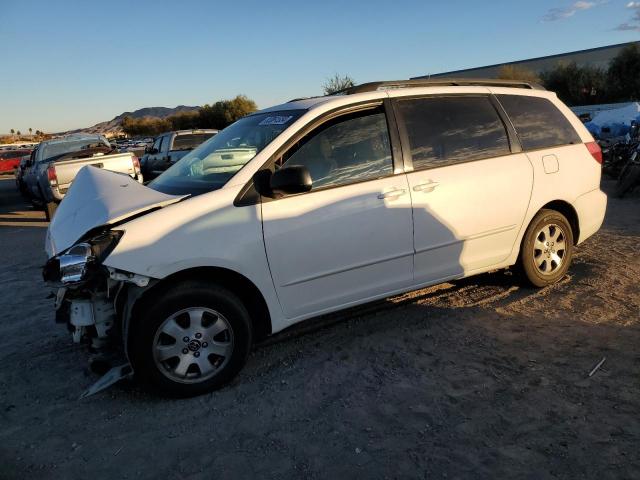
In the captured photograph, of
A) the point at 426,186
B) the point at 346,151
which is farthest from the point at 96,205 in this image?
the point at 426,186

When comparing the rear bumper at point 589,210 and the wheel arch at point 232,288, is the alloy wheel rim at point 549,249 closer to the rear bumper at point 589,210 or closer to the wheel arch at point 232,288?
the rear bumper at point 589,210

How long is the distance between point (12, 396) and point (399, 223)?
9.84 feet

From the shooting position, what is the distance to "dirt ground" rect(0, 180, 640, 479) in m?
2.66

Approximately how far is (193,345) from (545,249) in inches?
134

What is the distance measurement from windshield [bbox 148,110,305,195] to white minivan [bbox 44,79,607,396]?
0.08 feet

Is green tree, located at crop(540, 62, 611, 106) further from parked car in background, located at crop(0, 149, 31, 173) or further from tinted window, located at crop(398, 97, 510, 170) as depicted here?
tinted window, located at crop(398, 97, 510, 170)

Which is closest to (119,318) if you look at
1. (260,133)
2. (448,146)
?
(260,133)

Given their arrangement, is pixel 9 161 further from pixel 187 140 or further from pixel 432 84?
pixel 432 84

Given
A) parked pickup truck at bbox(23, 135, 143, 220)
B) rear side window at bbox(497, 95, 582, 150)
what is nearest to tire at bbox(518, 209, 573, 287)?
rear side window at bbox(497, 95, 582, 150)

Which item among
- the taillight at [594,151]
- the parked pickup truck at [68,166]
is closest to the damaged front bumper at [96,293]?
the taillight at [594,151]

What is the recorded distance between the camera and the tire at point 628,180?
389 inches

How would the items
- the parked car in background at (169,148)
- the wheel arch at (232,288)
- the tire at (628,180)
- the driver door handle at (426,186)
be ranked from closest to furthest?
1. the wheel arch at (232,288)
2. the driver door handle at (426,186)
3. the tire at (628,180)
4. the parked car in background at (169,148)

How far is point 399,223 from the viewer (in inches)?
153

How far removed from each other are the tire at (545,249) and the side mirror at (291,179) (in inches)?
94.9
